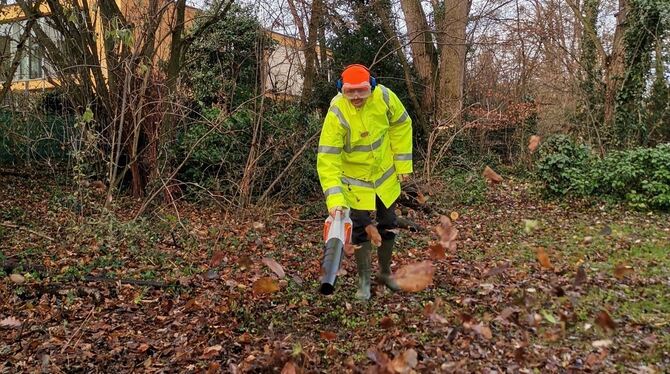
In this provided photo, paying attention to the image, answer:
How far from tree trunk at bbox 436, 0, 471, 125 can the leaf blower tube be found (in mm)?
9213

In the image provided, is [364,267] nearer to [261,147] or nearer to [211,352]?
[211,352]

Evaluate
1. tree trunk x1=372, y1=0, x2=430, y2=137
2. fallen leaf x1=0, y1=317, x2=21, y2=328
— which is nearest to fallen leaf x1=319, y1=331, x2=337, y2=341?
fallen leaf x1=0, y1=317, x2=21, y2=328

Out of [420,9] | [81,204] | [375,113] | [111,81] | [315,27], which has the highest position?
[420,9]

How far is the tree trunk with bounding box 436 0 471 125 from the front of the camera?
12.5m

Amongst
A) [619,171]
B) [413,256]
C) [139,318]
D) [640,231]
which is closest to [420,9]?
[619,171]

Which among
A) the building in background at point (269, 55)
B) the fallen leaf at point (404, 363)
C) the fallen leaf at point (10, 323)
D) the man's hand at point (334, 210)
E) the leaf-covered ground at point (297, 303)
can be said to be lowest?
the fallen leaf at point (10, 323)

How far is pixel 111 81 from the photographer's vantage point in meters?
7.61

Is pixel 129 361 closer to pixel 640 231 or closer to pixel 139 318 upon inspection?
pixel 139 318

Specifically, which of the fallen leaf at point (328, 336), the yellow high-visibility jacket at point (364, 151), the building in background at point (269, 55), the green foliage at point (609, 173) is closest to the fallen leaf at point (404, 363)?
the fallen leaf at point (328, 336)

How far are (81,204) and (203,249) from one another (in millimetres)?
1555

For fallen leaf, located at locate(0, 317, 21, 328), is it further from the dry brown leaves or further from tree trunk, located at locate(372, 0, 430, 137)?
tree trunk, located at locate(372, 0, 430, 137)

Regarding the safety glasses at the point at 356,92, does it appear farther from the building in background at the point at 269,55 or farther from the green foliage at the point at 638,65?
the green foliage at the point at 638,65

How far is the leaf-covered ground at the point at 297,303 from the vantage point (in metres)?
3.10

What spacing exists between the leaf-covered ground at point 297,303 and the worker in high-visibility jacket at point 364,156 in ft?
1.63
